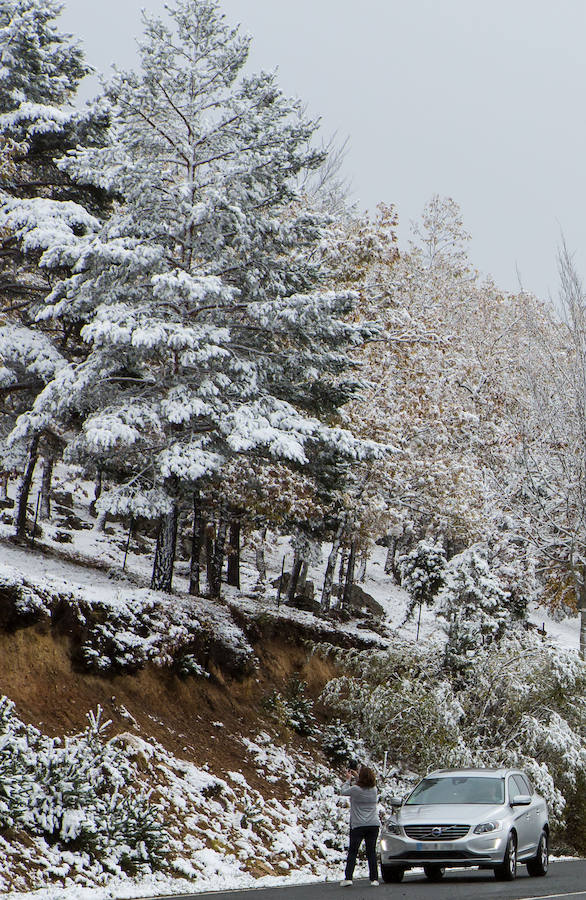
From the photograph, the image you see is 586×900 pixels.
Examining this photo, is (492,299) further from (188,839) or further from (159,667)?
(188,839)

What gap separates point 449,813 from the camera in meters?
13.4

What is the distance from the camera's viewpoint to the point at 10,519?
32.5m

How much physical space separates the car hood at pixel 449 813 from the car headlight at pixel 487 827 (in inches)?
3.1

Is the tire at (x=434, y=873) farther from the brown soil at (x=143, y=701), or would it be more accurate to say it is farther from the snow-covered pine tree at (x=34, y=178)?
the snow-covered pine tree at (x=34, y=178)

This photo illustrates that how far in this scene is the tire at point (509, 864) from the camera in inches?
508

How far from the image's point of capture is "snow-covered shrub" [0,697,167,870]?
11.8 metres

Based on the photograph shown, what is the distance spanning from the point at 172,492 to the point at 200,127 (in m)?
8.43

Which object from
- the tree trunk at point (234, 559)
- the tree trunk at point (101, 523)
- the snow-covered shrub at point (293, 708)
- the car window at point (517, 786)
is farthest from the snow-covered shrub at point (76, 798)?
the tree trunk at point (101, 523)

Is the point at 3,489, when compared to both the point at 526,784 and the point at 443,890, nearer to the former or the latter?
the point at 526,784

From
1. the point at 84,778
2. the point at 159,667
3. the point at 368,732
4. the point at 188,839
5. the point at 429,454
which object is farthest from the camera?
the point at 429,454

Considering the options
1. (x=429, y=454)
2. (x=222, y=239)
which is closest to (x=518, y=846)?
(x=222, y=239)

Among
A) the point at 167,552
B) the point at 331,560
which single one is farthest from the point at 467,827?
the point at 331,560

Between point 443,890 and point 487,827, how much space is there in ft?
4.38

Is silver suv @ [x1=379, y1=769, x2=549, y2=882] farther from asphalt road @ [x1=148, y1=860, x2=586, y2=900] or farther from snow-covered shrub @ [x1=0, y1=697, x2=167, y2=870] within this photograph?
snow-covered shrub @ [x1=0, y1=697, x2=167, y2=870]
